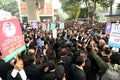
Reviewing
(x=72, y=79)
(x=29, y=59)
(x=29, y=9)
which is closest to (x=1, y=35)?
(x=29, y=59)

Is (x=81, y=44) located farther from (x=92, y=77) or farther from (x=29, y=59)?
(x=29, y=59)

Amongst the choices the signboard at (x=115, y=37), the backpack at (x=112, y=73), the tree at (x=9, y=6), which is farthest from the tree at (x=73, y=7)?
the backpack at (x=112, y=73)

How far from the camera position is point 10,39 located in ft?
17.7

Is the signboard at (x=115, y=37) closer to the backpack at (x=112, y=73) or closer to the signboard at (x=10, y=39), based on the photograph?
the backpack at (x=112, y=73)

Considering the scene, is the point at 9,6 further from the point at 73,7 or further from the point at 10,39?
the point at 10,39

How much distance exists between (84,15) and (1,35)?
5364 centimetres

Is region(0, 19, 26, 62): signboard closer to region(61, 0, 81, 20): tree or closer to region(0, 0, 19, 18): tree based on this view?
region(61, 0, 81, 20): tree

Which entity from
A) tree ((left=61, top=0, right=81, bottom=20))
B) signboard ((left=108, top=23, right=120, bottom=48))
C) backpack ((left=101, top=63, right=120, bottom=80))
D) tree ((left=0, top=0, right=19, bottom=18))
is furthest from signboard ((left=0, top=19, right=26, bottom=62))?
tree ((left=0, top=0, right=19, bottom=18))

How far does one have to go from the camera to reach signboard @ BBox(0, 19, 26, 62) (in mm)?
5113

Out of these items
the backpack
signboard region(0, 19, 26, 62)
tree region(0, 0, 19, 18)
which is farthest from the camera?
tree region(0, 0, 19, 18)

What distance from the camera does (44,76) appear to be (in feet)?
19.0

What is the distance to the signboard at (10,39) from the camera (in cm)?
511

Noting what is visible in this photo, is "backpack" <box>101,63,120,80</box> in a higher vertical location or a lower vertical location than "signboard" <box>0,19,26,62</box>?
lower

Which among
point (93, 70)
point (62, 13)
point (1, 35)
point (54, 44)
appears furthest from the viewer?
point (62, 13)
